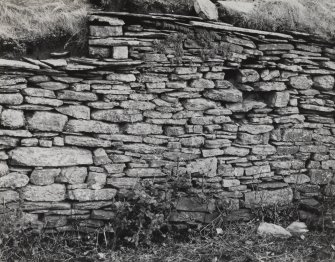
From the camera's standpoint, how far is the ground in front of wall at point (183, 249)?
14.5 ft

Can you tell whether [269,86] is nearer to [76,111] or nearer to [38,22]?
[76,111]

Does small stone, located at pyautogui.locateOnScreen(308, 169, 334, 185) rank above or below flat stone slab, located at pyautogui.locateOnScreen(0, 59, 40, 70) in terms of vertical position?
below

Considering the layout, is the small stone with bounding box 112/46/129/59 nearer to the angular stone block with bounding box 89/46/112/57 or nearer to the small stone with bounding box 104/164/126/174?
the angular stone block with bounding box 89/46/112/57

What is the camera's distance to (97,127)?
15.3 feet

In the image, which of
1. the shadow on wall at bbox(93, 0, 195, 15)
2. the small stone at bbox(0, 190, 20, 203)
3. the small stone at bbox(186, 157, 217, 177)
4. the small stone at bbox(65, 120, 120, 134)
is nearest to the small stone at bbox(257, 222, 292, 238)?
the small stone at bbox(186, 157, 217, 177)

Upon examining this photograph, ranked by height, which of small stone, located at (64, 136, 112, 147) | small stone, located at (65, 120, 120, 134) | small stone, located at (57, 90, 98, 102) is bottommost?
small stone, located at (64, 136, 112, 147)

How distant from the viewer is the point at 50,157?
4516mm

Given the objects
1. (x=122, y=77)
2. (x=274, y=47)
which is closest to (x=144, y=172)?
(x=122, y=77)

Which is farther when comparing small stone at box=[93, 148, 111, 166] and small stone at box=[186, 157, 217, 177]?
small stone at box=[186, 157, 217, 177]

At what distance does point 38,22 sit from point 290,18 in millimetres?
3055

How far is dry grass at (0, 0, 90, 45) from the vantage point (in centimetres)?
461

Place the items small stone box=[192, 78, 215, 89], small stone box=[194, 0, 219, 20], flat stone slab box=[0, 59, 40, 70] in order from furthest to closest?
1. small stone box=[192, 78, 215, 89]
2. small stone box=[194, 0, 219, 20]
3. flat stone slab box=[0, 59, 40, 70]

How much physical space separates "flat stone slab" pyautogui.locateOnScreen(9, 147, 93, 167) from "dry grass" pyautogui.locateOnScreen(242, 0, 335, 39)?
2.49 meters

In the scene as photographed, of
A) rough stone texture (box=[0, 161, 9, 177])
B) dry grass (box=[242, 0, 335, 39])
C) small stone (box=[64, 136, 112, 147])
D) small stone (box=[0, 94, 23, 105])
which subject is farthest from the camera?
dry grass (box=[242, 0, 335, 39])
